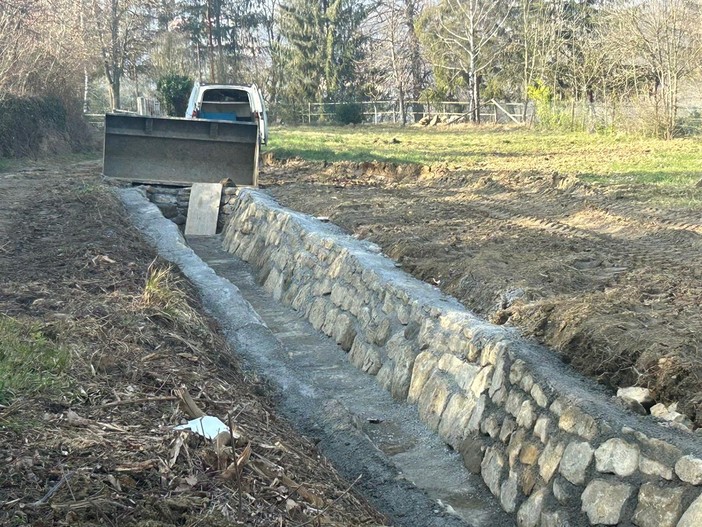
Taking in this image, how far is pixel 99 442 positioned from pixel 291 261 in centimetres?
757

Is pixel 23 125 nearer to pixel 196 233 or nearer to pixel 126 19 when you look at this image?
pixel 196 233

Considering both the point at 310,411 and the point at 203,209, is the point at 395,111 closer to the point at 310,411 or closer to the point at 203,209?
the point at 203,209

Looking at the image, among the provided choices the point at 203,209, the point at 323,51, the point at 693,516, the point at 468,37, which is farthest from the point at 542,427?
the point at 323,51

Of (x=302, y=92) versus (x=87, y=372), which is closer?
(x=87, y=372)

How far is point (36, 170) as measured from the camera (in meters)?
19.5

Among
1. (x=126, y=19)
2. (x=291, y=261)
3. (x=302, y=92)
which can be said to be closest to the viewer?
(x=291, y=261)

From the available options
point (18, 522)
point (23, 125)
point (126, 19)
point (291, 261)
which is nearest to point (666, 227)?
point (291, 261)

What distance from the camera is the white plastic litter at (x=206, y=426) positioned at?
4555 millimetres

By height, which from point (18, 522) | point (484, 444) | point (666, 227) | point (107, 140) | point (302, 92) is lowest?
point (484, 444)

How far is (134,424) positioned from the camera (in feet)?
15.2

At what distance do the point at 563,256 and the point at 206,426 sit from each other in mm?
5210

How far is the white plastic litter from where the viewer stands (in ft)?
14.9

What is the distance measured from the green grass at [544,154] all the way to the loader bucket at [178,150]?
149 inches

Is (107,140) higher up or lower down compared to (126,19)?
lower down
